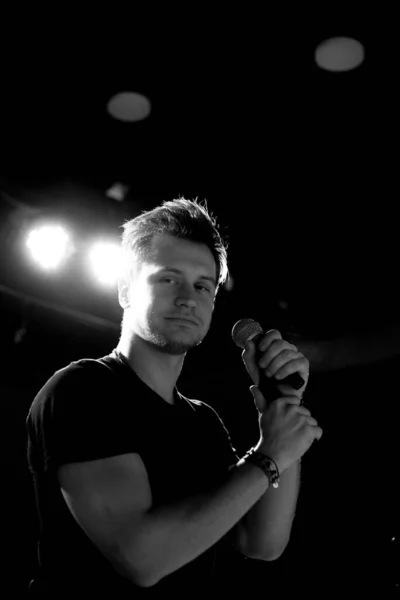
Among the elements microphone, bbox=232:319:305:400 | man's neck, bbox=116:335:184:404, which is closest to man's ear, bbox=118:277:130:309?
man's neck, bbox=116:335:184:404

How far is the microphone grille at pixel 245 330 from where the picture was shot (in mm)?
1371

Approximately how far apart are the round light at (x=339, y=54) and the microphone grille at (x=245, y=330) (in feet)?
4.41

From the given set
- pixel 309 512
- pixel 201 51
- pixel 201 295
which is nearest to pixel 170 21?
pixel 201 51

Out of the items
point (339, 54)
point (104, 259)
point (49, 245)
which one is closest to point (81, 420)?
point (339, 54)

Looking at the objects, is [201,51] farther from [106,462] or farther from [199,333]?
[106,462]

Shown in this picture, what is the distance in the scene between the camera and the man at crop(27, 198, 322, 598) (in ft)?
3.18

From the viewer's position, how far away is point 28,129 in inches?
105

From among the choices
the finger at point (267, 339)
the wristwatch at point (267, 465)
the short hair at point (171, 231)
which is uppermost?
the short hair at point (171, 231)

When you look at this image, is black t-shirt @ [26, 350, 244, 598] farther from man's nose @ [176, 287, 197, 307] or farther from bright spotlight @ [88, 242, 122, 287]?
bright spotlight @ [88, 242, 122, 287]

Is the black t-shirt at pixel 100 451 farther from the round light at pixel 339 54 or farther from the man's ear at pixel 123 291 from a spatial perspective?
the round light at pixel 339 54

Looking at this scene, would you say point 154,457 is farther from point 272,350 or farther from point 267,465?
point 272,350

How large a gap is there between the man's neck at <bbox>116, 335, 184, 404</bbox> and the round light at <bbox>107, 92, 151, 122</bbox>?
1500 mm

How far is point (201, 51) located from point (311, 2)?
1.62 feet

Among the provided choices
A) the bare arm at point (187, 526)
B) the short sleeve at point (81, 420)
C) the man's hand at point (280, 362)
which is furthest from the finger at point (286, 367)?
the short sleeve at point (81, 420)
